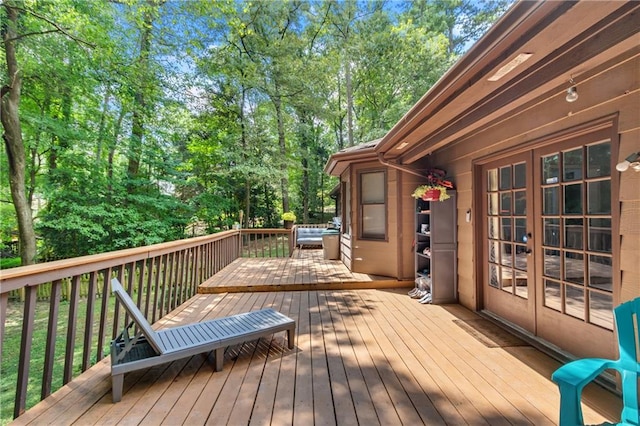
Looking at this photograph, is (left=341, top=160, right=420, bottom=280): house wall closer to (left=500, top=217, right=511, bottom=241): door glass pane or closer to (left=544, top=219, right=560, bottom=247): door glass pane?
(left=500, top=217, right=511, bottom=241): door glass pane

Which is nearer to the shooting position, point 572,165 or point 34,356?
point 572,165

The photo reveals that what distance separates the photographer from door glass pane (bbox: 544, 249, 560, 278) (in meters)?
2.61

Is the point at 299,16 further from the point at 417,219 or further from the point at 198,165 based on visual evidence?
the point at 417,219

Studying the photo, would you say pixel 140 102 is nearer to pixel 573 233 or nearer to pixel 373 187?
pixel 373 187

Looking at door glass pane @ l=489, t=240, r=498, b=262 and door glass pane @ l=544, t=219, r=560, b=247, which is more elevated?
door glass pane @ l=544, t=219, r=560, b=247

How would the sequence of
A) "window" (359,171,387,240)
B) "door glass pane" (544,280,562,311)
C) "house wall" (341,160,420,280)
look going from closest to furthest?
"door glass pane" (544,280,562,311), "house wall" (341,160,420,280), "window" (359,171,387,240)

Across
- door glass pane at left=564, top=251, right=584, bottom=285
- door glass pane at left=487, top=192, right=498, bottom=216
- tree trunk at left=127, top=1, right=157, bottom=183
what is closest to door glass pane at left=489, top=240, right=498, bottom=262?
door glass pane at left=487, top=192, right=498, bottom=216

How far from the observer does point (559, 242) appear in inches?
102

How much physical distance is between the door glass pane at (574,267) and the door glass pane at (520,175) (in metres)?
0.83

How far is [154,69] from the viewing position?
942 cm

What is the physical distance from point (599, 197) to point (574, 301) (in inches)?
34.4

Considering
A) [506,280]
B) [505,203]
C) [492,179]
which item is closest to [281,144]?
[492,179]

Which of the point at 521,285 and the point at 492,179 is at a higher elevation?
the point at 492,179

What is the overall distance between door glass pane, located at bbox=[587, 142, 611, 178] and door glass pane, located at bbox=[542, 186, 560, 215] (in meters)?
0.35
